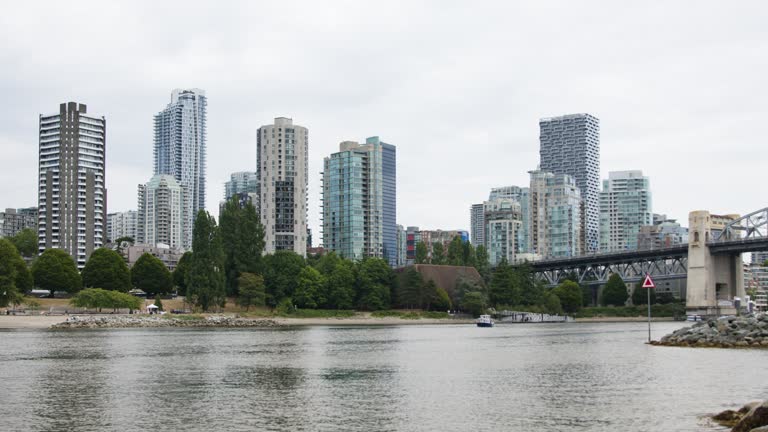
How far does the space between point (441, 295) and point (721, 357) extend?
110m

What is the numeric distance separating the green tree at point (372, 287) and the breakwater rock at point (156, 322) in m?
26.8

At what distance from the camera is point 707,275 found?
184625 millimetres

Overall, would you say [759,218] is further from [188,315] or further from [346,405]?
[346,405]

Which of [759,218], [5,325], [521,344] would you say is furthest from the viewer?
[759,218]

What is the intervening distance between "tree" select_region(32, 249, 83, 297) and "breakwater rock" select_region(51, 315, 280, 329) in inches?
985

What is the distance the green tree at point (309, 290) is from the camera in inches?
6112

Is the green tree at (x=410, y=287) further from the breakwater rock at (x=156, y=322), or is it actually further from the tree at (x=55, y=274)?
the tree at (x=55, y=274)

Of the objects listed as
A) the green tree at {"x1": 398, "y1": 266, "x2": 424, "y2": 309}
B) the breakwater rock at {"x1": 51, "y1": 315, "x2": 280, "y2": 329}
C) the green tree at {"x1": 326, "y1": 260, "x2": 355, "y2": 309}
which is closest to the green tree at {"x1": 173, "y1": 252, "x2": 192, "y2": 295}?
the green tree at {"x1": 326, "y1": 260, "x2": 355, "y2": 309}

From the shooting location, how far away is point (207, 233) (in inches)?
5379

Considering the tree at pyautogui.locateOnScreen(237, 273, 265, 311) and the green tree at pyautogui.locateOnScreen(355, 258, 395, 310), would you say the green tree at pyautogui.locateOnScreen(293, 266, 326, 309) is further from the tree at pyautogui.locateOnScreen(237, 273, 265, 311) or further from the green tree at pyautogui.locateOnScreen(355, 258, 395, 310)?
the tree at pyautogui.locateOnScreen(237, 273, 265, 311)

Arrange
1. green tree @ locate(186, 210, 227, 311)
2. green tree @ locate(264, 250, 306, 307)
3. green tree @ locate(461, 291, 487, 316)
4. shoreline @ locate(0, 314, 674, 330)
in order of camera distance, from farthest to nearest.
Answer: green tree @ locate(461, 291, 487, 316)
green tree @ locate(264, 250, 306, 307)
green tree @ locate(186, 210, 227, 311)
shoreline @ locate(0, 314, 674, 330)

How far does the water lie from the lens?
3228 centimetres

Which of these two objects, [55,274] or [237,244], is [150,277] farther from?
[237,244]

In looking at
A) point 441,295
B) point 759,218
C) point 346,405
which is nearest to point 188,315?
point 441,295
